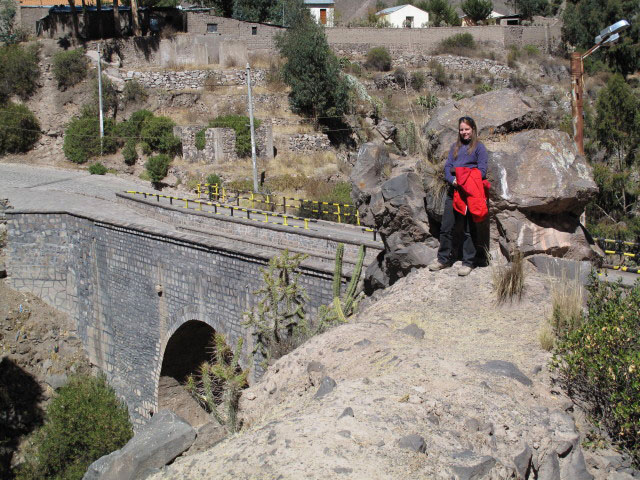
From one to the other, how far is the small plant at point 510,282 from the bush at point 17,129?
32330 mm

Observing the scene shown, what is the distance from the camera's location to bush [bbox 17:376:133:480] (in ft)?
54.3

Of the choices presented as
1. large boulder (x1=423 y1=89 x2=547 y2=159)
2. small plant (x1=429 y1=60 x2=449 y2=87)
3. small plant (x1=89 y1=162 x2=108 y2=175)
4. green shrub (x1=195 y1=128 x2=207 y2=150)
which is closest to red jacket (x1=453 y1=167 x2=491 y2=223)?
large boulder (x1=423 y1=89 x2=547 y2=159)

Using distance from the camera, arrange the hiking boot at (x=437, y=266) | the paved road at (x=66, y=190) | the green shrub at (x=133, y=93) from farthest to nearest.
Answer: the green shrub at (x=133, y=93) → the paved road at (x=66, y=190) → the hiking boot at (x=437, y=266)

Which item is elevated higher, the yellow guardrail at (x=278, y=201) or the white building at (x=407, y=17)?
the white building at (x=407, y=17)

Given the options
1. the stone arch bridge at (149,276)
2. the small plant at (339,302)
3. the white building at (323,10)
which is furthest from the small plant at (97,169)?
the white building at (323,10)

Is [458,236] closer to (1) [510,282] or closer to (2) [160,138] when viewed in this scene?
(1) [510,282]

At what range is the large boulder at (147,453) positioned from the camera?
15.8ft

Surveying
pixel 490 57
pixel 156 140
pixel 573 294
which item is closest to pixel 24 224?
pixel 156 140

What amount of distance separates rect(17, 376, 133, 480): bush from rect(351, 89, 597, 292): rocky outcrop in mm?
10397

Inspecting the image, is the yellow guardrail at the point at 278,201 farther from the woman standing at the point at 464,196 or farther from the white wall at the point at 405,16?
the white wall at the point at 405,16

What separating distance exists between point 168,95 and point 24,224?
17.8m

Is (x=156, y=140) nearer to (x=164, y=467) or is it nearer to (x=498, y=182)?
(x=498, y=182)

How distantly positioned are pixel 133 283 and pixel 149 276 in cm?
89

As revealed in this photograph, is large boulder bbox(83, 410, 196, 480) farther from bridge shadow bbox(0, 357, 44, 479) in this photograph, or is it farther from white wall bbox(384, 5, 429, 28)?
white wall bbox(384, 5, 429, 28)
